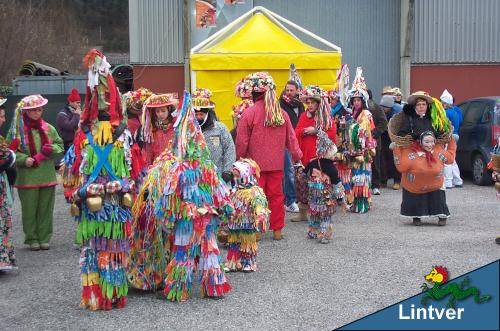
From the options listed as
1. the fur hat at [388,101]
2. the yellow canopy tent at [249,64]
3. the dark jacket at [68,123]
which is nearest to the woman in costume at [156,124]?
the dark jacket at [68,123]

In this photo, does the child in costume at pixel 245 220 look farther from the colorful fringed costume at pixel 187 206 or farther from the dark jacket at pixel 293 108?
the dark jacket at pixel 293 108

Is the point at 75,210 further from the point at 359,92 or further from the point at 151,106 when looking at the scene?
the point at 359,92

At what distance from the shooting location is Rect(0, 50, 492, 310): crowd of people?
265 inches

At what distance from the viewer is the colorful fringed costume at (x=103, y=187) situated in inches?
262

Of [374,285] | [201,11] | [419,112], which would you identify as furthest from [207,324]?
[201,11]

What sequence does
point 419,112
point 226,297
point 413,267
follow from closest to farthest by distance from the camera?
point 226,297
point 413,267
point 419,112

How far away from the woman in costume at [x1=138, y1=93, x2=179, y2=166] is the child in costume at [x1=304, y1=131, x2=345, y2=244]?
7.19 feet

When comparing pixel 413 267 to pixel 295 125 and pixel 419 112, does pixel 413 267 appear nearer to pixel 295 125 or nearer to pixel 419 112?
pixel 419 112

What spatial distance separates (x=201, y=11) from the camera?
1988 cm

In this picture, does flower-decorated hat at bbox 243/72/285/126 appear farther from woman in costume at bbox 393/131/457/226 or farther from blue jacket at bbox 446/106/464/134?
blue jacket at bbox 446/106/464/134

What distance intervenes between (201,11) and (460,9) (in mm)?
6478

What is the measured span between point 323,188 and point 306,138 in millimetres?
1323

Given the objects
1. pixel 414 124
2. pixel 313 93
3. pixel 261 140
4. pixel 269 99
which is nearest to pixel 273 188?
pixel 261 140

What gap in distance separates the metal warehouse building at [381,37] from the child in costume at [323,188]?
35.6 feet
